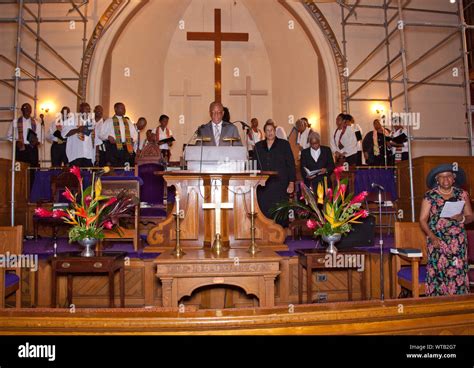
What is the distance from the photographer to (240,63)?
41.6 ft

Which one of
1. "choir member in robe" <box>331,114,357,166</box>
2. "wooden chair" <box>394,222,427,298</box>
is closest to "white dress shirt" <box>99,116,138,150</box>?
"choir member in robe" <box>331,114,357,166</box>

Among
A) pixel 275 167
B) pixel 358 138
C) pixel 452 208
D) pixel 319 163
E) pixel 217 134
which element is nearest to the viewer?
pixel 452 208

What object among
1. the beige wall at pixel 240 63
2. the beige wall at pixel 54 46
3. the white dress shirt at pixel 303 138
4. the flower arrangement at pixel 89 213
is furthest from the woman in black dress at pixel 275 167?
the beige wall at pixel 54 46

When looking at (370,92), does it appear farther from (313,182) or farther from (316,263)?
(316,263)

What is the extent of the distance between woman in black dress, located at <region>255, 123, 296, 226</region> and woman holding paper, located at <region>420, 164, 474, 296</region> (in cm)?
242

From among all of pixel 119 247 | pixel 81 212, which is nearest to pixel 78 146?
pixel 119 247

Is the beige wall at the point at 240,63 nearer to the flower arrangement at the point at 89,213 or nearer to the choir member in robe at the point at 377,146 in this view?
the choir member in robe at the point at 377,146

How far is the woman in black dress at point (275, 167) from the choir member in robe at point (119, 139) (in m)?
3.03

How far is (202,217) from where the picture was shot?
15.1 feet

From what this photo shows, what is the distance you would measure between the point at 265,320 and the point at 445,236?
2987 mm

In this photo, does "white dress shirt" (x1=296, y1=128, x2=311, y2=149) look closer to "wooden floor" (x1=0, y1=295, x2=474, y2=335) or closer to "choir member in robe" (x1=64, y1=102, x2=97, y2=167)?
"choir member in robe" (x1=64, y1=102, x2=97, y2=167)

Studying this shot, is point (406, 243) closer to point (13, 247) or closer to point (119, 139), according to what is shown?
point (13, 247)

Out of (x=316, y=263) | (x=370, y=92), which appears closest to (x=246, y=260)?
(x=316, y=263)

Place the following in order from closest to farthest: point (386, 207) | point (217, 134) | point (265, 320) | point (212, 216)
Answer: point (265, 320) → point (212, 216) → point (217, 134) → point (386, 207)
